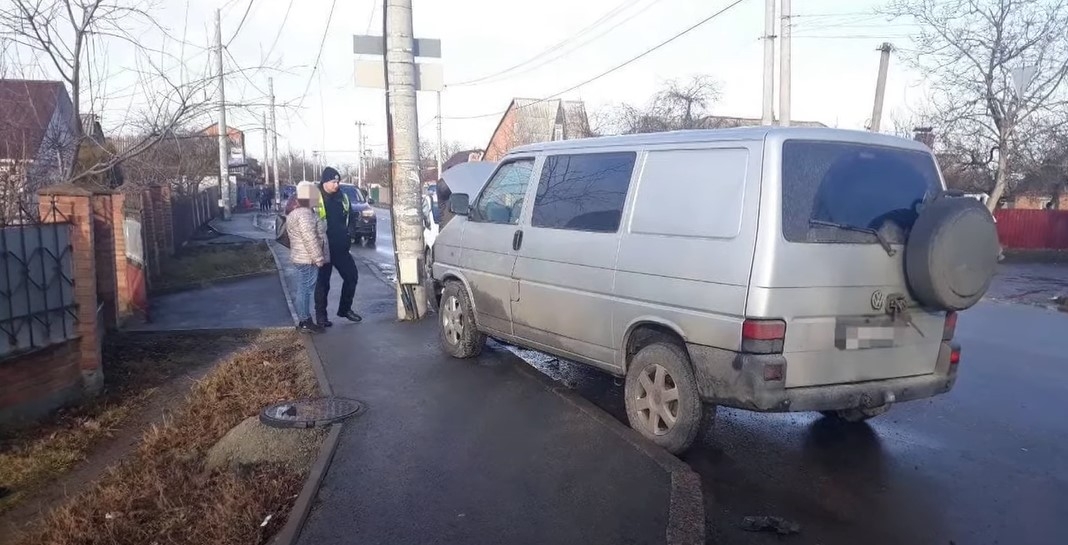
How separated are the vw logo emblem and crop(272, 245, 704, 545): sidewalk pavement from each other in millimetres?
1432

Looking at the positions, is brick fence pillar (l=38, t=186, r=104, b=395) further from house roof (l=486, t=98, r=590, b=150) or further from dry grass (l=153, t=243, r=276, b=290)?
house roof (l=486, t=98, r=590, b=150)

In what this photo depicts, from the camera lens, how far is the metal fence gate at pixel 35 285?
671 cm

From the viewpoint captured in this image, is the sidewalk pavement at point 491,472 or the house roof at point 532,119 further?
the house roof at point 532,119

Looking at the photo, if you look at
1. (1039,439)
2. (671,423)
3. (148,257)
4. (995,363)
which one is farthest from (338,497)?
(148,257)

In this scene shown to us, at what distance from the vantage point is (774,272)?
420 centimetres

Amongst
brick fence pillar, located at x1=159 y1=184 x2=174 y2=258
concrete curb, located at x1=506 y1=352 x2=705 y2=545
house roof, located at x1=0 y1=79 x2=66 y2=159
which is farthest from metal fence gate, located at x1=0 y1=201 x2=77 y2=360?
brick fence pillar, located at x1=159 y1=184 x2=174 y2=258

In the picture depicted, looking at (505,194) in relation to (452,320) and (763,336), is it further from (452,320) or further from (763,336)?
(763,336)

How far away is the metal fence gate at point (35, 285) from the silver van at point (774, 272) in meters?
4.94

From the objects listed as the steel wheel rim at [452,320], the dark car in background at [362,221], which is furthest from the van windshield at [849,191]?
the dark car in background at [362,221]

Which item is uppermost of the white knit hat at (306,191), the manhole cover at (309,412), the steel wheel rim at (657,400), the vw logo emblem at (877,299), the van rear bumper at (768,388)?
the white knit hat at (306,191)

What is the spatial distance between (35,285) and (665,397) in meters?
5.69

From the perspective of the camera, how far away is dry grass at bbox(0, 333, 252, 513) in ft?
19.5

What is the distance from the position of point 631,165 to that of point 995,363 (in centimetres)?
531

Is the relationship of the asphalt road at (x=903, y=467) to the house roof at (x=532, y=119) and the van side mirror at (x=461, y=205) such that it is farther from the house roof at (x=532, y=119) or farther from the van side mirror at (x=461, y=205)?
the house roof at (x=532, y=119)
